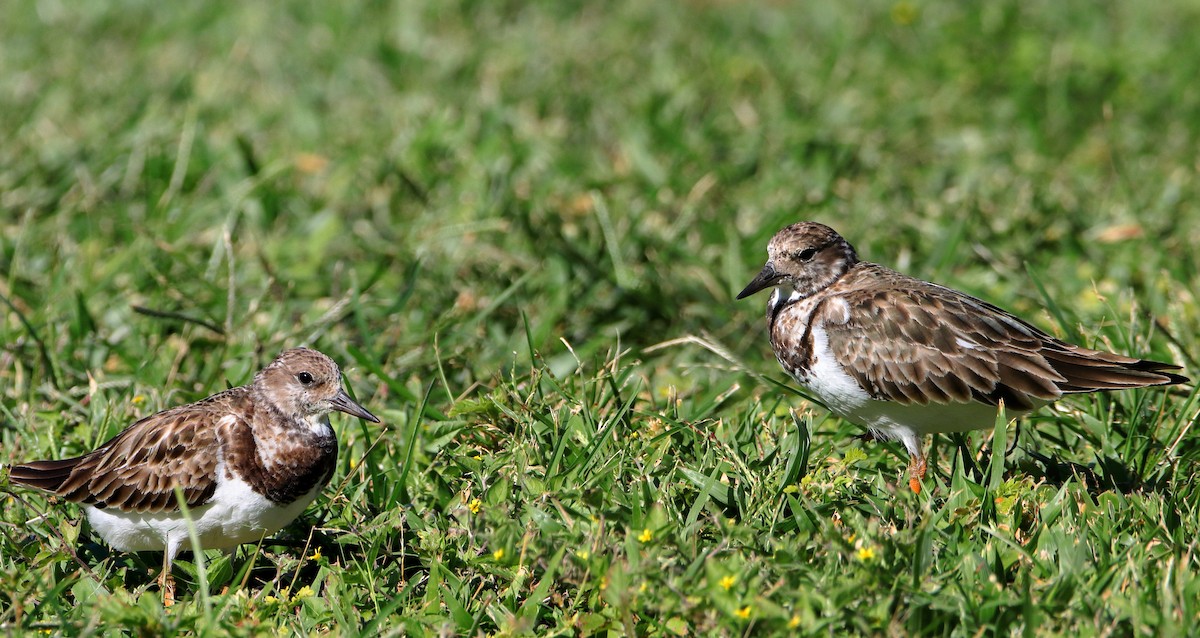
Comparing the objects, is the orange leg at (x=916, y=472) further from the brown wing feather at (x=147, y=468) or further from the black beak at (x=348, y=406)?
the brown wing feather at (x=147, y=468)

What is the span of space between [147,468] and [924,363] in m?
3.00

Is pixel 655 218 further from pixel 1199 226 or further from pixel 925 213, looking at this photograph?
pixel 1199 226

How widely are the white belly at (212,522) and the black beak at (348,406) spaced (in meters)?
0.32

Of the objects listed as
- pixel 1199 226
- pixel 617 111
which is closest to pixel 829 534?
pixel 1199 226

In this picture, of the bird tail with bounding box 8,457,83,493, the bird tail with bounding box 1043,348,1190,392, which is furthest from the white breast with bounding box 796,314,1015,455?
the bird tail with bounding box 8,457,83,493

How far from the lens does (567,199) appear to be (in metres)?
8.22

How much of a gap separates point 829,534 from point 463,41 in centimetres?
752

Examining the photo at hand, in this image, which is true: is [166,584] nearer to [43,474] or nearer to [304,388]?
[43,474]

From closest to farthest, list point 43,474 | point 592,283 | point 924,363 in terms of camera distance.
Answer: point 43,474 < point 924,363 < point 592,283

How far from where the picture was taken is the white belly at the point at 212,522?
4.70m

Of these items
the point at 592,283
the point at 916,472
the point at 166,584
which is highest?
the point at 916,472

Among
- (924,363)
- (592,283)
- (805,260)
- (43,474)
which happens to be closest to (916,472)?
(924,363)

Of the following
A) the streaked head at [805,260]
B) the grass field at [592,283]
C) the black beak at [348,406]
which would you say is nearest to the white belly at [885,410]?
the grass field at [592,283]

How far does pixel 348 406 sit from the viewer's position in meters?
4.97
